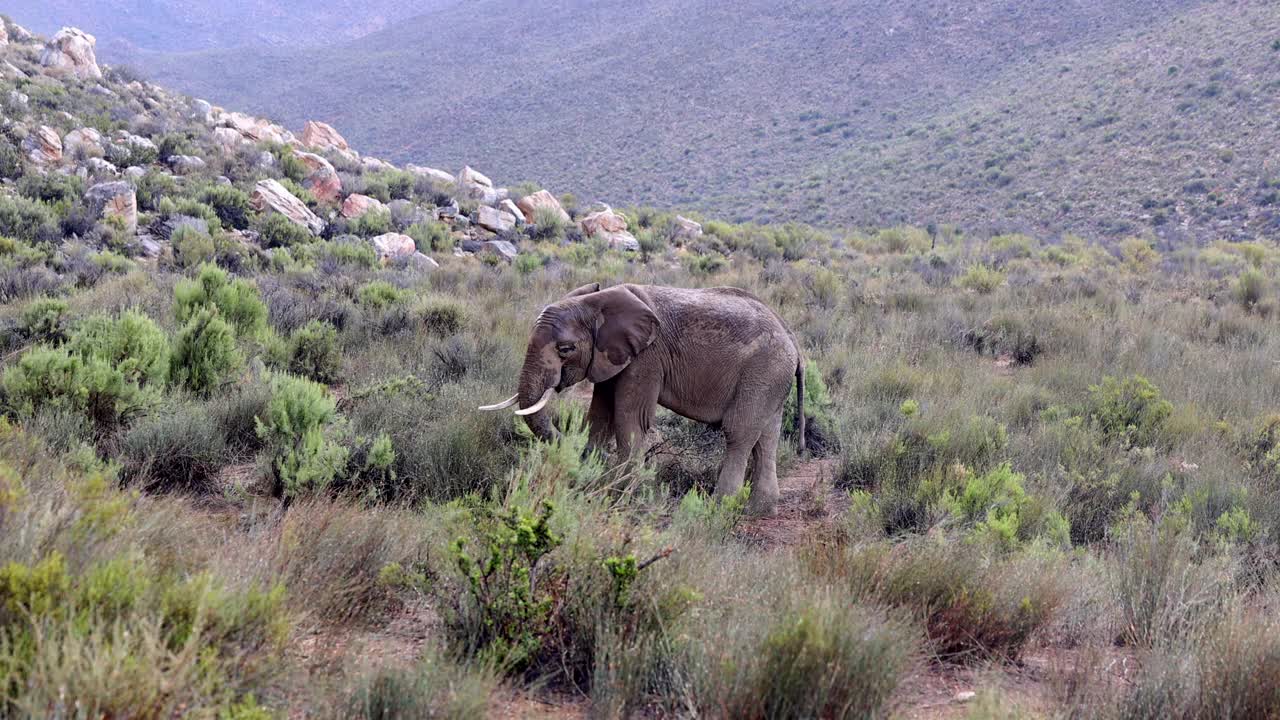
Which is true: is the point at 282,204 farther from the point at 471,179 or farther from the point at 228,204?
the point at 471,179

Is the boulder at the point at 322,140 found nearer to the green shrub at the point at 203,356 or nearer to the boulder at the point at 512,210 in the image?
the boulder at the point at 512,210

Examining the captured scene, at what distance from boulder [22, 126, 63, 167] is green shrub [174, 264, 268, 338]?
501 inches

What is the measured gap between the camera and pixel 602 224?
23.8 meters

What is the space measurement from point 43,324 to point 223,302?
164 cm

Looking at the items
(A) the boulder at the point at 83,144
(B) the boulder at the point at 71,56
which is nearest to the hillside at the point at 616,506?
(A) the boulder at the point at 83,144

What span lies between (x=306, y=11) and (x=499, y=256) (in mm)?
127505

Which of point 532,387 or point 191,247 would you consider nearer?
point 532,387

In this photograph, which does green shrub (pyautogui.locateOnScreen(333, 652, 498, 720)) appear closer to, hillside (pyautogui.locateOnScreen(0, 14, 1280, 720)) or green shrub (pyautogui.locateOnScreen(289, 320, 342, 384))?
hillside (pyautogui.locateOnScreen(0, 14, 1280, 720))

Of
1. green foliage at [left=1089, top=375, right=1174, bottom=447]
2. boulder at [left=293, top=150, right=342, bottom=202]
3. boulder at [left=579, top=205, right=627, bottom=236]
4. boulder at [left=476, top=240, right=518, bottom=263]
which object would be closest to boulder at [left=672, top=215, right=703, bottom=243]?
boulder at [left=579, top=205, right=627, bottom=236]

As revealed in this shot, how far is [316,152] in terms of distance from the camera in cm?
2698

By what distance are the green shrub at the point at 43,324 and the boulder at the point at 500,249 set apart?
10981 mm

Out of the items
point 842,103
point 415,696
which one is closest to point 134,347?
point 415,696

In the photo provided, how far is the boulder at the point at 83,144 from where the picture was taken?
1959 cm

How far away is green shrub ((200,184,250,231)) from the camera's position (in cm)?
1823
